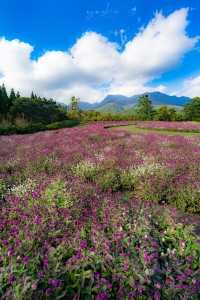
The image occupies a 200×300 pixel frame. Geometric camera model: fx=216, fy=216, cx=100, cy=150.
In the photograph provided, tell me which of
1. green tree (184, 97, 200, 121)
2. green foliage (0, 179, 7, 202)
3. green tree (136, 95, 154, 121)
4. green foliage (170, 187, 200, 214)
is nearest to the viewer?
green foliage (170, 187, 200, 214)

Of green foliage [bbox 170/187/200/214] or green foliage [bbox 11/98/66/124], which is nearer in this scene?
green foliage [bbox 170/187/200/214]

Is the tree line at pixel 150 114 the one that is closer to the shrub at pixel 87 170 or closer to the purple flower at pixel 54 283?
the shrub at pixel 87 170

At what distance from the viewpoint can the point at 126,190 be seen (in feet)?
20.6

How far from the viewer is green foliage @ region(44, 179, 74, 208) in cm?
444

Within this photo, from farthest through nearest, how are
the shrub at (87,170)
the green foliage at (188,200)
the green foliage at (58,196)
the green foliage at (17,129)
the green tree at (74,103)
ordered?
the green tree at (74,103)
the green foliage at (17,129)
the shrub at (87,170)
the green foliage at (188,200)
the green foliage at (58,196)

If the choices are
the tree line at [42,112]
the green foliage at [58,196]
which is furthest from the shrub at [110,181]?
the tree line at [42,112]

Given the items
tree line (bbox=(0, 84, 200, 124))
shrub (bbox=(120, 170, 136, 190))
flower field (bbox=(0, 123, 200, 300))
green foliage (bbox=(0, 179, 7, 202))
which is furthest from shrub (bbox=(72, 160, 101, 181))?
tree line (bbox=(0, 84, 200, 124))

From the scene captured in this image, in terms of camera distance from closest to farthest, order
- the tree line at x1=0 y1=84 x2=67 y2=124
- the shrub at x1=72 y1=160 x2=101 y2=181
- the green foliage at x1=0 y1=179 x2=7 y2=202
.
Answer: the green foliage at x1=0 y1=179 x2=7 y2=202 < the shrub at x1=72 y1=160 x2=101 y2=181 < the tree line at x1=0 y1=84 x2=67 y2=124

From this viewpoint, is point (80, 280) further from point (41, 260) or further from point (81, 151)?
point (81, 151)

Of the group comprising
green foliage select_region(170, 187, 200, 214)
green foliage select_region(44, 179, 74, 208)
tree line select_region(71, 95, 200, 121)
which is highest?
tree line select_region(71, 95, 200, 121)

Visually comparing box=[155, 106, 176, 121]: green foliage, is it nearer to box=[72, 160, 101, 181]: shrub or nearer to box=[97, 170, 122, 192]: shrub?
box=[72, 160, 101, 181]: shrub

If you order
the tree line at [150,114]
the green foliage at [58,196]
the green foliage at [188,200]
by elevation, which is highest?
the tree line at [150,114]

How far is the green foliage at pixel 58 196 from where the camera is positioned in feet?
14.6

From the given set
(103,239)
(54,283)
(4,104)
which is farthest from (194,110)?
(54,283)
